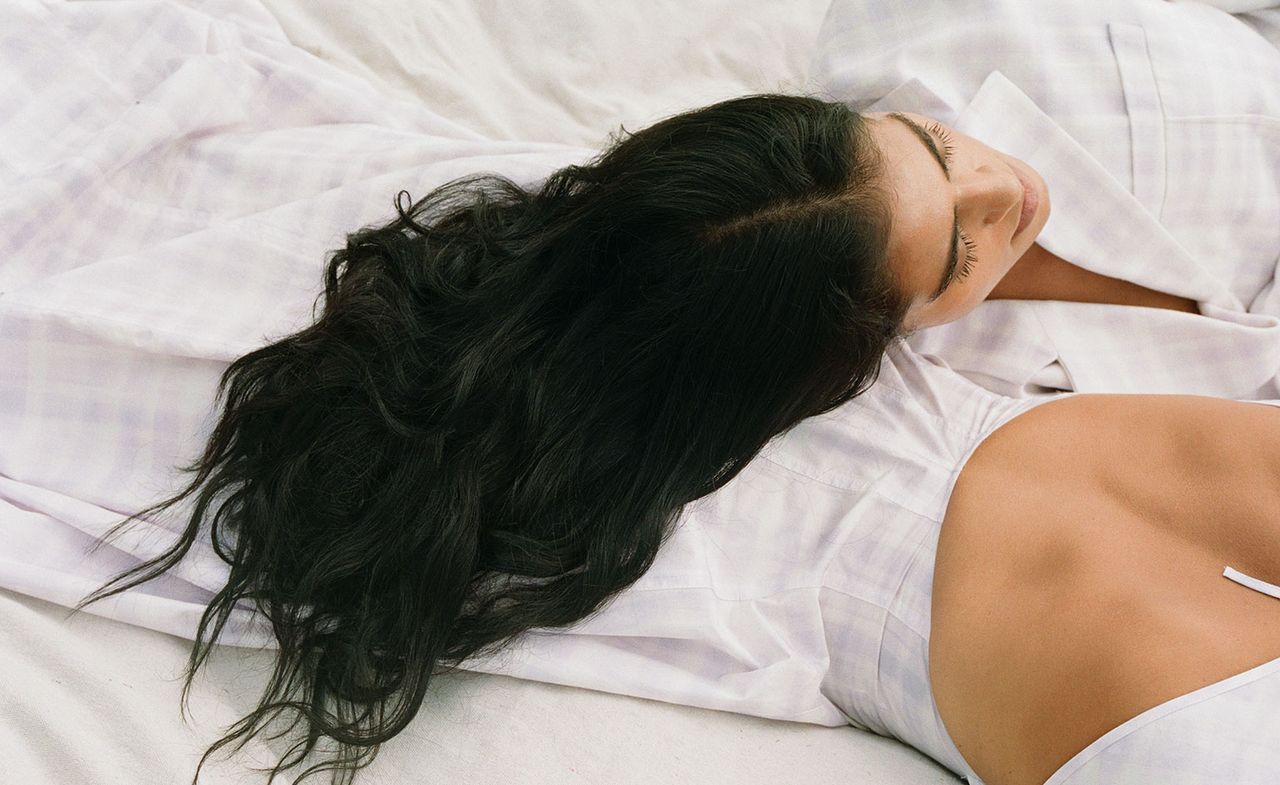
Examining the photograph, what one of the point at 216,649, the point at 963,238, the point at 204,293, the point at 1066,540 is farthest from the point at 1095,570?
the point at 204,293

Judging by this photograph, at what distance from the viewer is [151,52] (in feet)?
3.95

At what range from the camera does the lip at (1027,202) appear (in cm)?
107

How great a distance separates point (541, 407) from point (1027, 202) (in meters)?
0.57

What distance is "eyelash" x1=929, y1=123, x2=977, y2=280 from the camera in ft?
3.25

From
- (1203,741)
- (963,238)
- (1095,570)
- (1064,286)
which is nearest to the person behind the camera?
(1203,741)

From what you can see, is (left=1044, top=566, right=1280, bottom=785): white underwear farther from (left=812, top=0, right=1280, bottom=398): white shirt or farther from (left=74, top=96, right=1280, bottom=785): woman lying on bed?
(left=812, top=0, right=1280, bottom=398): white shirt

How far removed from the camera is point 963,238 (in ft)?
3.24

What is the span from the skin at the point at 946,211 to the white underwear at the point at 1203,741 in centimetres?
43

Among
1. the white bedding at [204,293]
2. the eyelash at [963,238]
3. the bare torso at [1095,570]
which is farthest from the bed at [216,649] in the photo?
the eyelash at [963,238]

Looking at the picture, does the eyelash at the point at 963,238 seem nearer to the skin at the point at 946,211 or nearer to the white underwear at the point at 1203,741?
the skin at the point at 946,211

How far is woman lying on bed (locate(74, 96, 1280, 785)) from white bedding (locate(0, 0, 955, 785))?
54 mm

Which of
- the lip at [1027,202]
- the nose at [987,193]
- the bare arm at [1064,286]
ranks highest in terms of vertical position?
the nose at [987,193]

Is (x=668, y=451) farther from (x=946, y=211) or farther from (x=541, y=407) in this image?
(x=946, y=211)

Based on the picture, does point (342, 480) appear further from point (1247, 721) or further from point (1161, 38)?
point (1161, 38)
